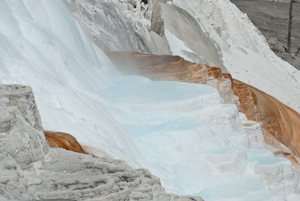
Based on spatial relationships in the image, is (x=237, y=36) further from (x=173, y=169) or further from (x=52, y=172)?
(x=52, y=172)

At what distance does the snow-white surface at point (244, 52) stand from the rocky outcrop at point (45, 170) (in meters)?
13.3

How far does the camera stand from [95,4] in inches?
345

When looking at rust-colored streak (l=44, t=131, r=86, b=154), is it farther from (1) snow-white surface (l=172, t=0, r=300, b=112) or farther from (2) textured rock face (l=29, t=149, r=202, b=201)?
(1) snow-white surface (l=172, t=0, r=300, b=112)

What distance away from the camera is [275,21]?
24.1 meters

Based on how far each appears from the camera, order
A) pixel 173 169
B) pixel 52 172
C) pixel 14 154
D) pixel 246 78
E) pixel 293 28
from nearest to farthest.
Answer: pixel 14 154 → pixel 52 172 → pixel 173 169 → pixel 246 78 → pixel 293 28

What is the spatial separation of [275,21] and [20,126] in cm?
2402

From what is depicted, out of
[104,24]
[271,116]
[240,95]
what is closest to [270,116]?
[271,116]

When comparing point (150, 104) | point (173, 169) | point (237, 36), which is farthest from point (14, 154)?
point (237, 36)

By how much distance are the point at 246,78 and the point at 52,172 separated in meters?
13.9

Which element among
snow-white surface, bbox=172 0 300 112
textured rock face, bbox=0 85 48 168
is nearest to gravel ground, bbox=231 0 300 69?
snow-white surface, bbox=172 0 300 112

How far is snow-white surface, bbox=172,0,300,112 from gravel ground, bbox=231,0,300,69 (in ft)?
9.01

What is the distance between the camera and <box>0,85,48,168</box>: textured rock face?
2008mm

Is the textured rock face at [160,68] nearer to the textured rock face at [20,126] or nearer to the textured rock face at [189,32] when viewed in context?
the textured rock face at [20,126]

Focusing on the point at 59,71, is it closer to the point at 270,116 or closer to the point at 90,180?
the point at 90,180
